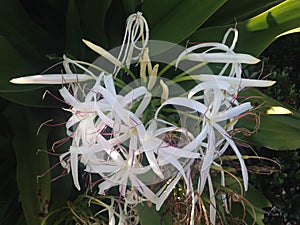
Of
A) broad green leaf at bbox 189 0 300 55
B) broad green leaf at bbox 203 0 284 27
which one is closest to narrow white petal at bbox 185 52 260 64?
broad green leaf at bbox 189 0 300 55

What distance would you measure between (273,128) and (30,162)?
0.24 metres

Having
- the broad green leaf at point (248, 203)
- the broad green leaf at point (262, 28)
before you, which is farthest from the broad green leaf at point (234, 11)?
the broad green leaf at point (248, 203)

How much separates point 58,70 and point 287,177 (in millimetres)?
663

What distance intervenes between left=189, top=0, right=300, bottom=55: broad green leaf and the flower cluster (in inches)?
4.2

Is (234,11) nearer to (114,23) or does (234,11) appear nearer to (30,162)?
(114,23)

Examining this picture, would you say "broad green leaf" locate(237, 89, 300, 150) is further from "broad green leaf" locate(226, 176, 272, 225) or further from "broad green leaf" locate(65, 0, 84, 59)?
"broad green leaf" locate(65, 0, 84, 59)

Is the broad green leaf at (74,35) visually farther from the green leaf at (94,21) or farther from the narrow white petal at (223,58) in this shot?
the narrow white petal at (223,58)

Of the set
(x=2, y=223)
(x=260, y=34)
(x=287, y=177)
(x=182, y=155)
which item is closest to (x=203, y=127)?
(x=182, y=155)

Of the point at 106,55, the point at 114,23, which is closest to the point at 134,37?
the point at 106,55

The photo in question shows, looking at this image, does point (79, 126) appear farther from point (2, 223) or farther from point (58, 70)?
point (2, 223)

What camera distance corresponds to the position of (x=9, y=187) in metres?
0.60

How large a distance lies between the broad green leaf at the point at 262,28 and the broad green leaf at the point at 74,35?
0.36 ft

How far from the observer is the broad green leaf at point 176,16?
0.48 m

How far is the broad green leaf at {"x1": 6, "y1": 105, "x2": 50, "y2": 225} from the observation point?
1.54 feet
